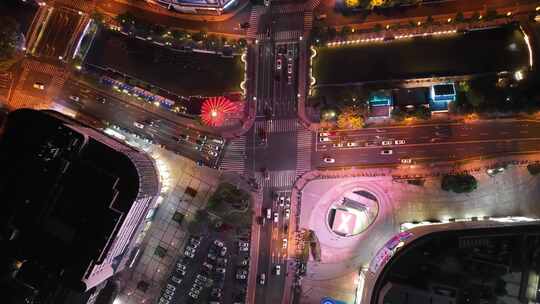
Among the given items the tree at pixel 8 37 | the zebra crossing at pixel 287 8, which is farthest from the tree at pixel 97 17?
the zebra crossing at pixel 287 8

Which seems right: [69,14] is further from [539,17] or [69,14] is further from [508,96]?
[539,17]

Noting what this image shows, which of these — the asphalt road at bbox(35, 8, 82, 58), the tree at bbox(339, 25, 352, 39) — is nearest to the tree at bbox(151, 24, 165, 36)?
the asphalt road at bbox(35, 8, 82, 58)

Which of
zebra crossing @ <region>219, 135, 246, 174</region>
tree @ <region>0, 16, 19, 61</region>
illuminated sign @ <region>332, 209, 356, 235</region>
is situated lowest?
illuminated sign @ <region>332, 209, 356, 235</region>

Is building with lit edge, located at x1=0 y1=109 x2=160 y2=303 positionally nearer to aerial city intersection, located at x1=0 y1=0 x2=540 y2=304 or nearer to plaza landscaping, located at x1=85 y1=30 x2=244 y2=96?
aerial city intersection, located at x1=0 y1=0 x2=540 y2=304

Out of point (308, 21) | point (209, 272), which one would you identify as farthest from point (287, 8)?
point (209, 272)

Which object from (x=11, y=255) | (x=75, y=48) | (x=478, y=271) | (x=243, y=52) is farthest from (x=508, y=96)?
(x=11, y=255)

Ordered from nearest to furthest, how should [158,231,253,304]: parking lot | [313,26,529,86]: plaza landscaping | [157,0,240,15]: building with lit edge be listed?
1. [158,231,253,304]: parking lot
2. [313,26,529,86]: plaza landscaping
3. [157,0,240,15]: building with lit edge

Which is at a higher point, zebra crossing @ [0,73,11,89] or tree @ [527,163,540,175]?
zebra crossing @ [0,73,11,89]
